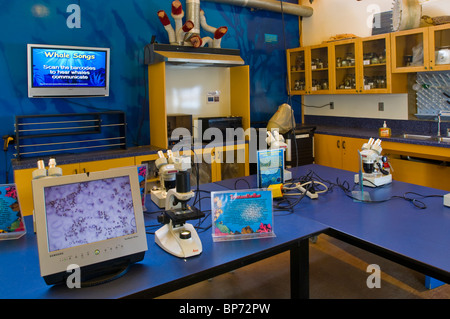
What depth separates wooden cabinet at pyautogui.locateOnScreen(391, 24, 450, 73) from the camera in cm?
381

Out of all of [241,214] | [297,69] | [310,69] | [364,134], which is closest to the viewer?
[241,214]

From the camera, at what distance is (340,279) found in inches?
112

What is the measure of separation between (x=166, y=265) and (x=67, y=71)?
3041 mm

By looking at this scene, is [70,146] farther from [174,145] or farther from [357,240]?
[357,240]

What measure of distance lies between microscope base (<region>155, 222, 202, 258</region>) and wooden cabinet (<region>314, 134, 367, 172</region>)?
3.41 meters

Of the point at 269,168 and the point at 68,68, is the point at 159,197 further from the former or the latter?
the point at 68,68

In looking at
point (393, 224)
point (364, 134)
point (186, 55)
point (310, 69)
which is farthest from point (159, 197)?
point (310, 69)

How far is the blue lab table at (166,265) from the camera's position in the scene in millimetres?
1299

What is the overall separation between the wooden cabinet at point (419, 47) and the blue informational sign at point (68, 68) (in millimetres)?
3352

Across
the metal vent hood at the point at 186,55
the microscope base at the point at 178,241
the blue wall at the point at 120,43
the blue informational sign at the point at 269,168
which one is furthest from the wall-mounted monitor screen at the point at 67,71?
the microscope base at the point at 178,241

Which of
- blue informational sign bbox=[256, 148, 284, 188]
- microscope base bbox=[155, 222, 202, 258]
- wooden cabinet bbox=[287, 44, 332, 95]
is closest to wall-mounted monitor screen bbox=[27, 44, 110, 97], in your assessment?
blue informational sign bbox=[256, 148, 284, 188]

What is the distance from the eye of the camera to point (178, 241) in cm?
159

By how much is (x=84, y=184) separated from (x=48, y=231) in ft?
0.67

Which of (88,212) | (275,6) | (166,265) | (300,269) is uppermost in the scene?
(275,6)
